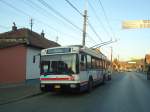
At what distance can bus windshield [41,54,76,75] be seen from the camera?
15555 millimetres

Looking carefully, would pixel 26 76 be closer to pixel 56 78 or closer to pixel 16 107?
pixel 56 78

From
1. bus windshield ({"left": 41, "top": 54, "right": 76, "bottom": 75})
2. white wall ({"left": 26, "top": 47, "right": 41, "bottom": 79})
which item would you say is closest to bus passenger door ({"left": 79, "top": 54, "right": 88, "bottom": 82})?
bus windshield ({"left": 41, "top": 54, "right": 76, "bottom": 75})

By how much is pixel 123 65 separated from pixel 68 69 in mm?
164772

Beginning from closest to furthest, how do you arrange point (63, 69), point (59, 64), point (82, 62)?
point (63, 69), point (59, 64), point (82, 62)

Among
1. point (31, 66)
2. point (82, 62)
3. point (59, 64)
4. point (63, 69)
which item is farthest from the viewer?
point (31, 66)

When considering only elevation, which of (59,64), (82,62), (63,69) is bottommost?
(63,69)

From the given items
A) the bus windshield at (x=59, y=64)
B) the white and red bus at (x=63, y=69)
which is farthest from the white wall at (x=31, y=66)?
the bus windshield at (x=59, y=64)

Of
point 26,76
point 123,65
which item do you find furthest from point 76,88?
point 123,65

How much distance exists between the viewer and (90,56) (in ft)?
63.3

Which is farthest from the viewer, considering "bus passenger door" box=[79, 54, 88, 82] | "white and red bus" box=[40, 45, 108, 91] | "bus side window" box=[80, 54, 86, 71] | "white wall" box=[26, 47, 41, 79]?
"white wall" box=[26, 47, 41, 79]

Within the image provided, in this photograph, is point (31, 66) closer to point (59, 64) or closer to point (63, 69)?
point (59, 64)

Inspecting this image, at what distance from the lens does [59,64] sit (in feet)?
51.7

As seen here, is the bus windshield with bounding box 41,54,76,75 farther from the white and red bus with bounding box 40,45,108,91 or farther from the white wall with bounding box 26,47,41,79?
the white wall with bounding box 26,47,41,79

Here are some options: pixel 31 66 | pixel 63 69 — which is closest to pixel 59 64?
pixel 63 69
